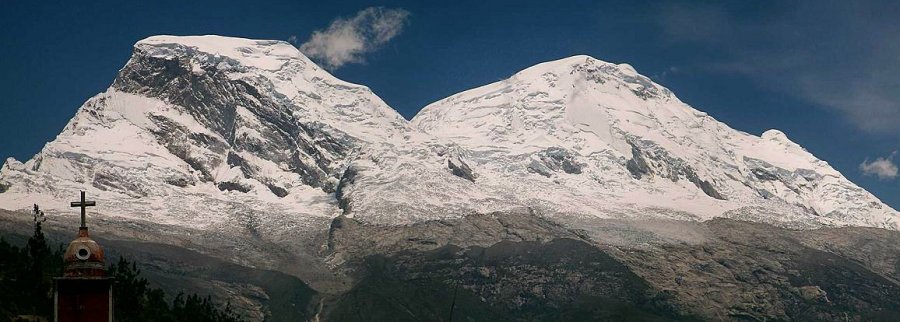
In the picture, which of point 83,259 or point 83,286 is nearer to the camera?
point 83,259

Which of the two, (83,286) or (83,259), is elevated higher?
(83,259)

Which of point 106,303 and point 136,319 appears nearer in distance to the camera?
point 106,303

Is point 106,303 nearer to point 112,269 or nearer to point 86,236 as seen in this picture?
point 86,236

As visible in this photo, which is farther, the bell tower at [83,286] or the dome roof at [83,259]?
the bell tower at [83,286]

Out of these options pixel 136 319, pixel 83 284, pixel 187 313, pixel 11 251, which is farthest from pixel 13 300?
pixel 83 284

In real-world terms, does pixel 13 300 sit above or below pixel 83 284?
above

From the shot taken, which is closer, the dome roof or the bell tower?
the dome roof
